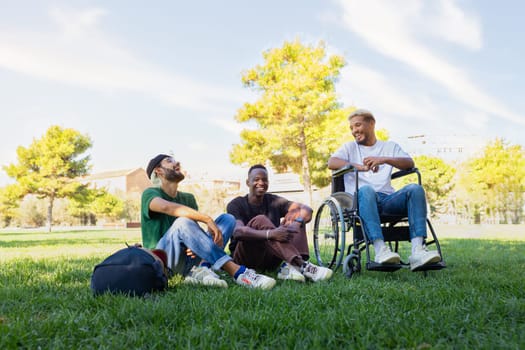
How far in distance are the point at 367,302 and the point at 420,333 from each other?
652 millimetres

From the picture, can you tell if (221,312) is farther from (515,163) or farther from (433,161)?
(433,161)

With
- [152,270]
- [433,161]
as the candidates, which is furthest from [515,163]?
[152,270]

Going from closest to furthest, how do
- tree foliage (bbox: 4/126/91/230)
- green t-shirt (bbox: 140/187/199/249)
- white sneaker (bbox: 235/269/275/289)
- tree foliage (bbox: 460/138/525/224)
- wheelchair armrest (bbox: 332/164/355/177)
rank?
white sneaker (bbox: 235/269/275/289) → green t-shirt (bbox: 140/187/199/249) → wheelchair armrest (bbox: 332/164/355/177) → tree foliage (bbox: 4/126/91/230) → tree foliage (bbox: 460/138/525/224)

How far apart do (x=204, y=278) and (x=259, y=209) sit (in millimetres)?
954

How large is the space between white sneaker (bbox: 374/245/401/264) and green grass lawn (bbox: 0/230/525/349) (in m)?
0.17

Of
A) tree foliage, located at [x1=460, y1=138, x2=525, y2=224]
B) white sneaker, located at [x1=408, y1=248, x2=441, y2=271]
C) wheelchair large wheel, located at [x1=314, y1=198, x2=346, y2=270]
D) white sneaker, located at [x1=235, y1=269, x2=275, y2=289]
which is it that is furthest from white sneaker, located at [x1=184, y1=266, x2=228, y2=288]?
tree foliage, located at [x1=460, y1=138, x2=525, y2=224]

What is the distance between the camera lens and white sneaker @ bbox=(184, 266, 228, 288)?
320cm

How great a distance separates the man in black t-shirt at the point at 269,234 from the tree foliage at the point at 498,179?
84.2 feet

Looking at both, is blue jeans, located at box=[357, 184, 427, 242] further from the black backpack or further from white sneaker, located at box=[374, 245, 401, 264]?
the black backpack

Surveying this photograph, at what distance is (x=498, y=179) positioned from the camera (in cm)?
2627

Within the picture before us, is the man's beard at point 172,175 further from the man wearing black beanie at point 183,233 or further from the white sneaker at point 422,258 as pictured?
the white sneaker at point 422,258

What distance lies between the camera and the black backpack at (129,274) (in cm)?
279

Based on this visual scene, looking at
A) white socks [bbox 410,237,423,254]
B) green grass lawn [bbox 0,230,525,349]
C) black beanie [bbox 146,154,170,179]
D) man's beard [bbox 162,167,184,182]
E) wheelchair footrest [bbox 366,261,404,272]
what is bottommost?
green grass lawn [bbox 0,230,525,349]

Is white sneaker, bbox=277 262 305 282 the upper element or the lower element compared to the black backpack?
lower
